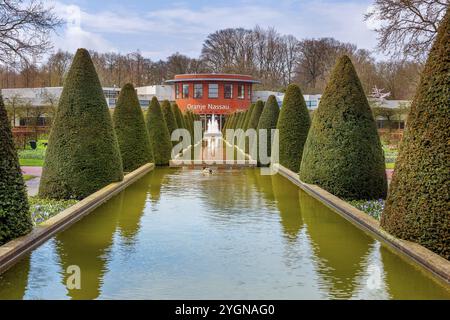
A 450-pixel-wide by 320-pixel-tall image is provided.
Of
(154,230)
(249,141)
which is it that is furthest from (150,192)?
(249,141)

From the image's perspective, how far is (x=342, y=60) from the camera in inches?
510

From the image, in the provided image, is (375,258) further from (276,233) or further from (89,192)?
(89,192)

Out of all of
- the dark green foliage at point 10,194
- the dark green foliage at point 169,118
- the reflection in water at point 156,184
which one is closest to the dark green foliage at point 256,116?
the dark green foliage at point 169,118

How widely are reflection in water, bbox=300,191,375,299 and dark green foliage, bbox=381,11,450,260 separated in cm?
61

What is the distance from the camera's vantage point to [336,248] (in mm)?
7695

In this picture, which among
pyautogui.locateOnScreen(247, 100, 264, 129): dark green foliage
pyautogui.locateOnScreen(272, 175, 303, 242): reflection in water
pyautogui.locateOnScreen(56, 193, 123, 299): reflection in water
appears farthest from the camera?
pyautogui.locateOnScreen(247, 100, 264, 129): dark green foliage

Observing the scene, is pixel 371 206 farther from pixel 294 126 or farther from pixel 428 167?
pixel 294 126

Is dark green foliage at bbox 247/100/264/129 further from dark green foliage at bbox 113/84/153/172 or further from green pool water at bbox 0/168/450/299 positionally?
green pool water at bbox 0/168/450/299

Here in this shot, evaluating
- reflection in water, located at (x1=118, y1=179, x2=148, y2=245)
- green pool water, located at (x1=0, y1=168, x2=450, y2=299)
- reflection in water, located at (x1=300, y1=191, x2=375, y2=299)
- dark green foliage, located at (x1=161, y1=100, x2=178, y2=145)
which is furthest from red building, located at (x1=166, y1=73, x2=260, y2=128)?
reflection in water, located at (x1=300, y1=191, x2=375, y2=299)

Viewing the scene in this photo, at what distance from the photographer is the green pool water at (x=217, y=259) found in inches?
226

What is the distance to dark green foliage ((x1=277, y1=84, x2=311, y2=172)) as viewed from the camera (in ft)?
59.1

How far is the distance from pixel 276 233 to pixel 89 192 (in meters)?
5.12

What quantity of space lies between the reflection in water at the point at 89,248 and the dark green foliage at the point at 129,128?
8.09 metres

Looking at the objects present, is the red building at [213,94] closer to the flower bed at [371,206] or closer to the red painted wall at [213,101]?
the red painted wall at [213,101]
